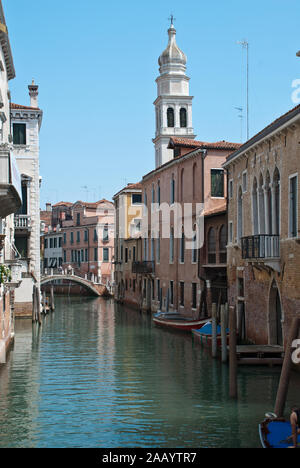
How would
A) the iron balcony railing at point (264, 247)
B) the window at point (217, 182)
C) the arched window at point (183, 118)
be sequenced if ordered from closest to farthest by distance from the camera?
the iron balcony railing at point (264, 247) → the window at point (217, 182) → the arched window at point (183, 118)

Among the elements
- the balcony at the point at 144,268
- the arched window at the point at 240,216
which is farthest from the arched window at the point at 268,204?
the balcony at the point at 144,268

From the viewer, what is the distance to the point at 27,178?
2912 cm

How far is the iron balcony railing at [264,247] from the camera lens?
16.7m

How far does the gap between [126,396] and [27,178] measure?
16.9 meters

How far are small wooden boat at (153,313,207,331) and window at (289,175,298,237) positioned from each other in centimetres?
823

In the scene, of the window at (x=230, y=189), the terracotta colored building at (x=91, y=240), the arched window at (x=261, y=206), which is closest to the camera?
the arched window at (x=261, y=206)

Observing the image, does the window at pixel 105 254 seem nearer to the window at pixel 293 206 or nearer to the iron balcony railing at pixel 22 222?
the iron balcony railing at pixel 22 222

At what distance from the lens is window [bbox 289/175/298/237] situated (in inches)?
620

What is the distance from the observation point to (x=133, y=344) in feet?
75.0

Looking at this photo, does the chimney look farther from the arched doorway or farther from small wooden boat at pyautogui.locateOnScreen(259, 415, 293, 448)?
small wooden boat at pyautogui.locateOnScreen(259, 415, 293, 448)

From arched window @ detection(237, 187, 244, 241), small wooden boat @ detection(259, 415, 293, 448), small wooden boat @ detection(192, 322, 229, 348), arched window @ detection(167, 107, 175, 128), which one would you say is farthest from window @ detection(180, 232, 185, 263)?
arched window @ detection(167, 107, 175, 128)

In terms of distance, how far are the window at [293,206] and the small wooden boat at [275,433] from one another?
6.67m

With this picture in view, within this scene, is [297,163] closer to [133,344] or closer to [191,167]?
[133,344]
